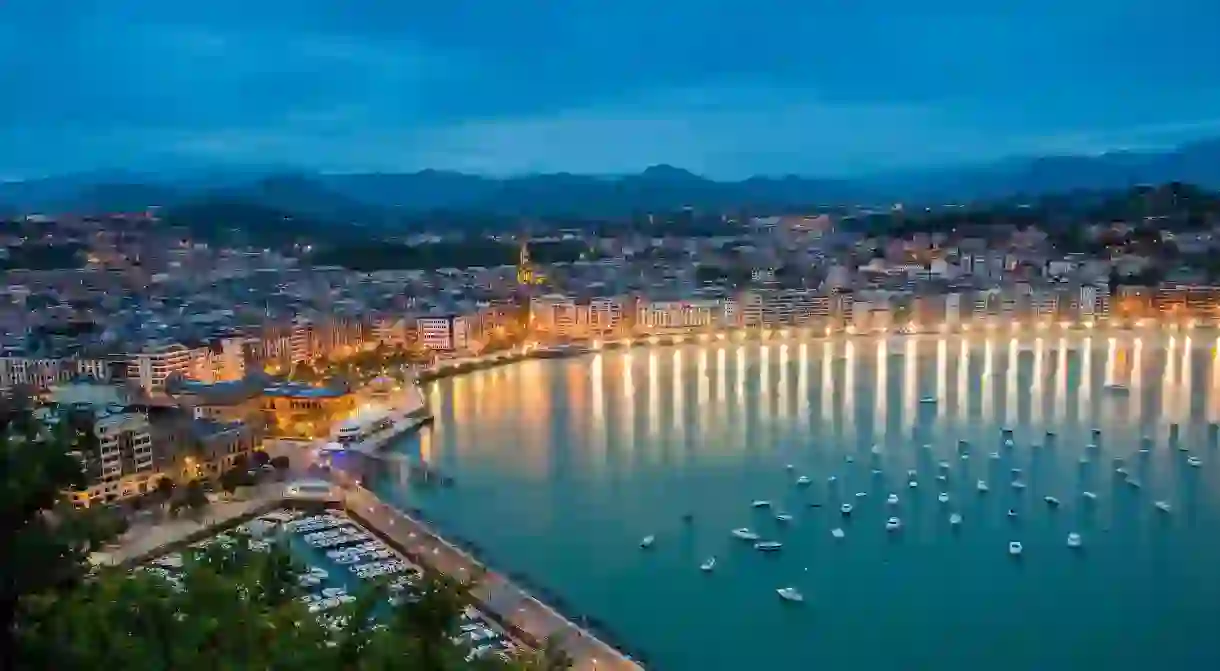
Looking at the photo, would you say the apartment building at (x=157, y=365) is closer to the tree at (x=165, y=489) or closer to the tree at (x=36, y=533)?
the tree at (x=165, y=489)

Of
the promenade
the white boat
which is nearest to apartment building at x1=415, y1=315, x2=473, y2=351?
the promenade

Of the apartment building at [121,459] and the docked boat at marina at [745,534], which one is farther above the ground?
the apartment building at [121,459]

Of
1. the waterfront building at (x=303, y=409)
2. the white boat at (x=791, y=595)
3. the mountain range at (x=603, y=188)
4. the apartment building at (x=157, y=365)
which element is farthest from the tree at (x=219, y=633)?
the mountain range at (x=603, y=188)

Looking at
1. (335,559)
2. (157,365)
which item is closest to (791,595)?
(335,559)

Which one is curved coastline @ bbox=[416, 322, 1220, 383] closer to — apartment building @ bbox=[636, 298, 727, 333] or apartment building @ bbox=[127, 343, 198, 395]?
apartment building @ bbox=[636, 298, 727, 333]

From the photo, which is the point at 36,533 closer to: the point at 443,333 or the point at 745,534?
the point at 745,534

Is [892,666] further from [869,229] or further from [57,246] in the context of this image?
[869,229]

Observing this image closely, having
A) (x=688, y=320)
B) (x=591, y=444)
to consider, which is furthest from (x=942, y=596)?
(x=688, y=320)
